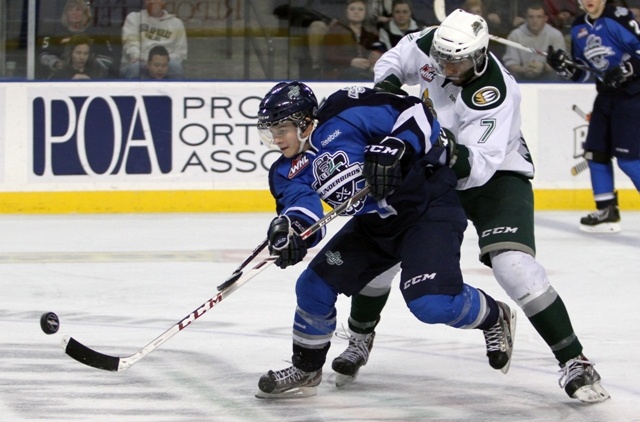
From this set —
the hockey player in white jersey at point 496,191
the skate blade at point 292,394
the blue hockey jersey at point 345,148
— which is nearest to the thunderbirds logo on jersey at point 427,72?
the hockey player in white jersey at point 496,191

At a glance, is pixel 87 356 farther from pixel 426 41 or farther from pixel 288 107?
pixel 426 41

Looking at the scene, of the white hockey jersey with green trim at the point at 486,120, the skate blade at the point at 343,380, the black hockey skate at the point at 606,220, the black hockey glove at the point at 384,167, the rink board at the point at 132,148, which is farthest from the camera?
the rink board at the point at 132,148

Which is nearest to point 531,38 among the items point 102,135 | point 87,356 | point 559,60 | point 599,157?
point 599,157

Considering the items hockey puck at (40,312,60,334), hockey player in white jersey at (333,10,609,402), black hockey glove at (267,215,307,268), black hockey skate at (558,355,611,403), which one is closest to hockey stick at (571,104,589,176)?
hockey player in white jersey at (333,10,609,402)

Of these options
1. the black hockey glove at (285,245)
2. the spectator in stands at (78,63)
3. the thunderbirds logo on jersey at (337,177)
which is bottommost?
the spectator in stands at (78,63)

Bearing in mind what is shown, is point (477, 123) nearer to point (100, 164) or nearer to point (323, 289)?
point (323, 289)

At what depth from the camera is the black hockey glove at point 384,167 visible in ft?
10.8

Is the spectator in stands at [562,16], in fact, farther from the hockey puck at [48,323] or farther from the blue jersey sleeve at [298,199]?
the hockey puck at [48,323]

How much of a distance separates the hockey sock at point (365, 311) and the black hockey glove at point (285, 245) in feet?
1.61

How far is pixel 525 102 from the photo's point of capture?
8039 mm

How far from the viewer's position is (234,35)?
8031 millimetres

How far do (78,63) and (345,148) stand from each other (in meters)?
4.75

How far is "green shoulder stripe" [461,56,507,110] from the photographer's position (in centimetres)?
355

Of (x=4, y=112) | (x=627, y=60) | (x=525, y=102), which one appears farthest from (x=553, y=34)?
(x=4, y=112)
